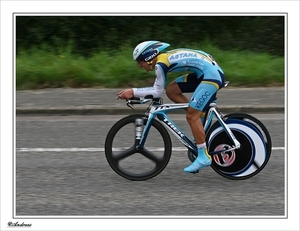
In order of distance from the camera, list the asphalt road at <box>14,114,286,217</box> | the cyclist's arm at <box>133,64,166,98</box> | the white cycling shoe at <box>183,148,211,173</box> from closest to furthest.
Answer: the asphalt road at <box>14,114,286,217</box> → the cyclist's arm at <box>133,64,166,98</box> → the white cycling shoe at <box>183,148,211,173</box>

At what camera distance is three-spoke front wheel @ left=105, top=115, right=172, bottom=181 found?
7.44 meters

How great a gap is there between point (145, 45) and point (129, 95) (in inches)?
23.2

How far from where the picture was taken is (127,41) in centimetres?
1747

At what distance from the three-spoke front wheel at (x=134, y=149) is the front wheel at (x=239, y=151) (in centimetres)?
56

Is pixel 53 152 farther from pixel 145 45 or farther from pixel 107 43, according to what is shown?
pixel 107 43

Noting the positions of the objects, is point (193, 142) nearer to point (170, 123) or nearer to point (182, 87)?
point (170, 123)

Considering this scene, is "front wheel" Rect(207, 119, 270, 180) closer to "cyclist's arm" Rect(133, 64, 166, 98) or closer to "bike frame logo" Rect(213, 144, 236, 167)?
"bike frame logo" Rect(213, 144, 236, 167)

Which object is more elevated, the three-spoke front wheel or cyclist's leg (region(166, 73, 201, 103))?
cyclist's leg (region(166, 73, 201, 103))

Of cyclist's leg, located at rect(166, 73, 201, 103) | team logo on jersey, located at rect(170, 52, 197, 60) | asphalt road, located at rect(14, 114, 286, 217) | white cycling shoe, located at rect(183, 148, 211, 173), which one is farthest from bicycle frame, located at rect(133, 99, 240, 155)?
team logo on jersey, located at rect(170, 52, 197, 60)

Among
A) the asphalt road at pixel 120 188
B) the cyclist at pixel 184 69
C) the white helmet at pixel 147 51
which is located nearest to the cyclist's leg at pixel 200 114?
the cyclist at pixel 184 69

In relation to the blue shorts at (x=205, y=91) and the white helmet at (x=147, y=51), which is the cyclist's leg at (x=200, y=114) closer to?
the blue shorts at (x=205, y=91)

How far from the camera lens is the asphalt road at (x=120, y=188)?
667 centimetres

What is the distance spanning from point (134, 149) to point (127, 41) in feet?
33.3

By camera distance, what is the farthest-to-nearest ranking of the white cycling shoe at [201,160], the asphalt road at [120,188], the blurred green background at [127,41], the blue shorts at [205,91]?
the blurred green background at [127,41] < the white cycling shoe at [201,160] < the blue shorts at [205,91] < the asphalt road at [120,188]
